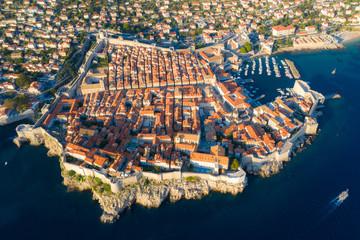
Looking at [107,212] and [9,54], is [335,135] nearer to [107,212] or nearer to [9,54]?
[107,212]

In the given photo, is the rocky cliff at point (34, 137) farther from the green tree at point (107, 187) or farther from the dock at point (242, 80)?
the dock at point (242, 80)

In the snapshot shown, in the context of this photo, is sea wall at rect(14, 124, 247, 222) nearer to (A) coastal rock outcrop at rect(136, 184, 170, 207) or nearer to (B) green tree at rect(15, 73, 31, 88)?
(A) coastal rock outcrop at rect(136, 184, 170, 207)

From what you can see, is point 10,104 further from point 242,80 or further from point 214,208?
point 242,80

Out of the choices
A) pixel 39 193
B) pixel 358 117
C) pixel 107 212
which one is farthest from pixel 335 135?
pixel 39 193

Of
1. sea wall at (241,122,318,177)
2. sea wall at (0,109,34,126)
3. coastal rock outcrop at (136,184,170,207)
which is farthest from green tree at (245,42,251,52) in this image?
sea wall at (0,109,34,126)

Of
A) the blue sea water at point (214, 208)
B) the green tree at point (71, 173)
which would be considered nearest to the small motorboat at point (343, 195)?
the blue sea water at point (214, 208)

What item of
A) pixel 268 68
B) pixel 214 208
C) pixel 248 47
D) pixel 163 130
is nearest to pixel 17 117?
pixel 163 130
